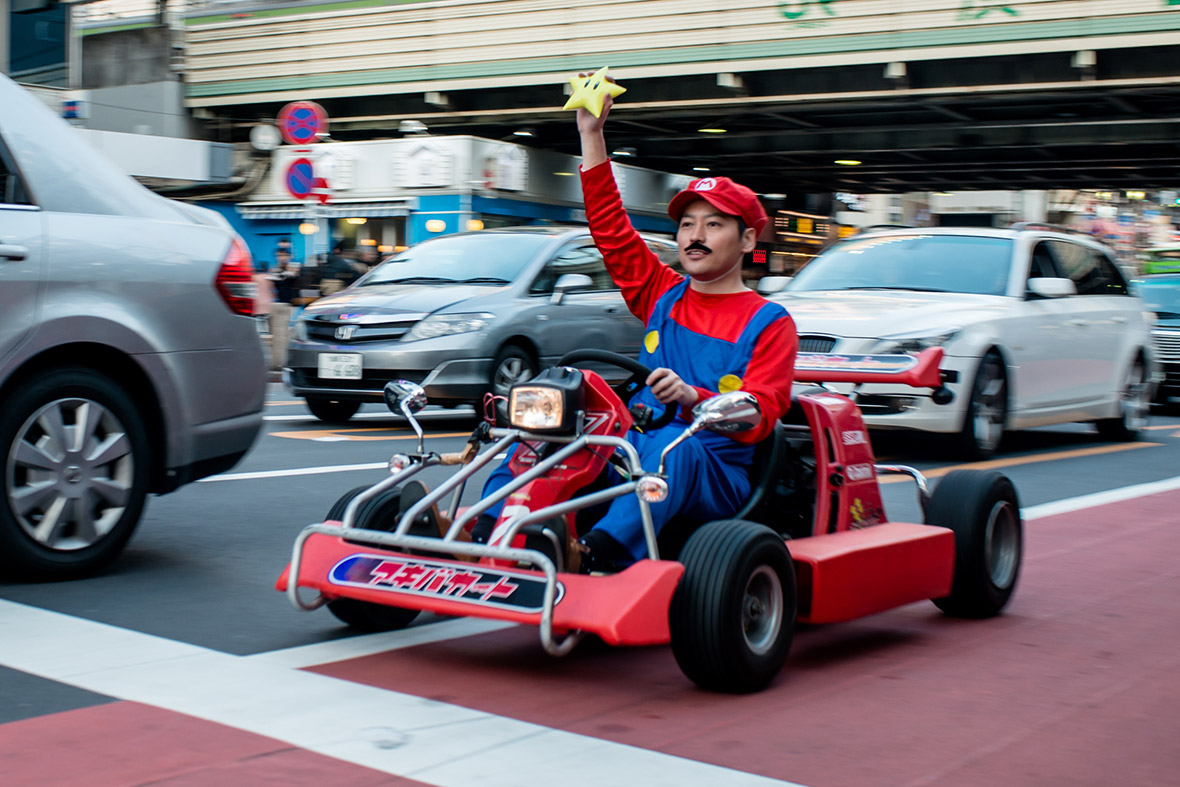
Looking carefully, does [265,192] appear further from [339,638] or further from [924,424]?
[339,638]

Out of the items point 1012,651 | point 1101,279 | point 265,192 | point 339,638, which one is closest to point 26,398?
point 339,638

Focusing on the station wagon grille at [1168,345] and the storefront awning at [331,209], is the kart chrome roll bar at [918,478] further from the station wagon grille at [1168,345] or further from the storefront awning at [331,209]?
the storefront awning at [331,209]

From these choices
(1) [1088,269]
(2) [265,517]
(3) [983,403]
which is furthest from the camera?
(1) [1088,269]

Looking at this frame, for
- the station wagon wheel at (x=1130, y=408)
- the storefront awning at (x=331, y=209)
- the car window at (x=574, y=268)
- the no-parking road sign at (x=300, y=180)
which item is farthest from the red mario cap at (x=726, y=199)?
the storefront awning at (x=331, y=209)

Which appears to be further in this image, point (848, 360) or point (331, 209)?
point (331, 209)

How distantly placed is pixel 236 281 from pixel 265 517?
1.43 meters

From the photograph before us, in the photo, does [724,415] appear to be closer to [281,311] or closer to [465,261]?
[465,261]

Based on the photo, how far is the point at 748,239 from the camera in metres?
4.42

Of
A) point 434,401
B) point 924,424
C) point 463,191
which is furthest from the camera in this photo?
Result: point 463,191

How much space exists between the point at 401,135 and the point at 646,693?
91.4 feet

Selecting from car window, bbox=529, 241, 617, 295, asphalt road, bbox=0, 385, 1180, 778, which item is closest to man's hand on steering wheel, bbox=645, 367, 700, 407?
asphalt road, bbox=0, 385, 1180, 778

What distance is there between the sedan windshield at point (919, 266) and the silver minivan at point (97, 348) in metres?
5.84

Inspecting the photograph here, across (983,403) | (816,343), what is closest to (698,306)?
(816,343)

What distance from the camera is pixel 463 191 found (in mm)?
25328
